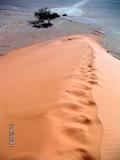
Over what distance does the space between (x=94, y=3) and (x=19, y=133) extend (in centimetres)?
2199

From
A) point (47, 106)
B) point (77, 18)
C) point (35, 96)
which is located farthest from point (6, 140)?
point (77, 18)

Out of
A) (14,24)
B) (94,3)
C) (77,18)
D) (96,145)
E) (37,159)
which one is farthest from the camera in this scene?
(94,3)

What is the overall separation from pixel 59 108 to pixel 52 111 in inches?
4.4

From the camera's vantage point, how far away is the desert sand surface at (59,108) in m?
3.49

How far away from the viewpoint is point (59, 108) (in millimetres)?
4434

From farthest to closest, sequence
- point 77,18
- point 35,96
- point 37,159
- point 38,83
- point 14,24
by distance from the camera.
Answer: point 77,18, point 14,24, point 38,83, point 35,96, point 37,159

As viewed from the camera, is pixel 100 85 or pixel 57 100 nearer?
pixel 57 100

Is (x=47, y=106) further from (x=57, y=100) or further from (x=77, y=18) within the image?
(x=77, y=18)

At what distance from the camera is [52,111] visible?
4.37 metres

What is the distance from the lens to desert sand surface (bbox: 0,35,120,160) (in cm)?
349

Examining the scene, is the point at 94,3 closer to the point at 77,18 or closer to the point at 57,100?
the point at 77,18

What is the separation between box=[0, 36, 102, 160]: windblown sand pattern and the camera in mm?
3473

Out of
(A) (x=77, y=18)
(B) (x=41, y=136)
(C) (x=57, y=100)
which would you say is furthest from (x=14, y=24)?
(B) (x=41, y=136)

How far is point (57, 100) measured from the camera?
4730 millimetres
